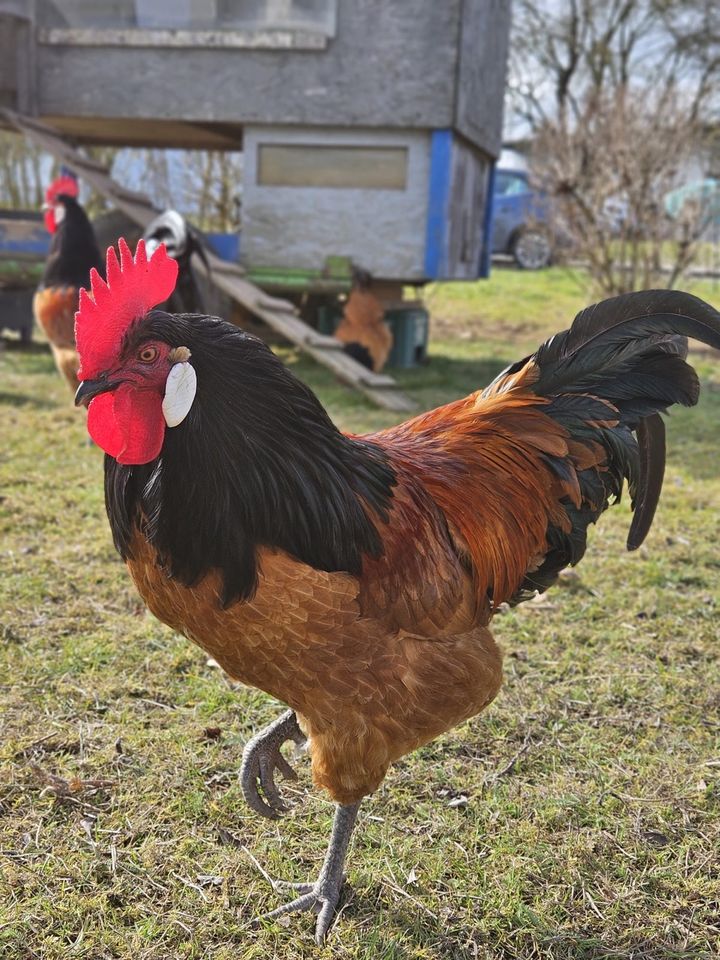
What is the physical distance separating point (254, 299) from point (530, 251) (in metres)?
13.0

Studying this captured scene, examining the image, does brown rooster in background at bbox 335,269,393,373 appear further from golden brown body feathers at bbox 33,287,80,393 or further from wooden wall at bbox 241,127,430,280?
golden brown body feathers at bbox 33,287,80,393

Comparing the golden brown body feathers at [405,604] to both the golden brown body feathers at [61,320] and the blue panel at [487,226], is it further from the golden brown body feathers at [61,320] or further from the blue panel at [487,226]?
the blue panel at [487,226]

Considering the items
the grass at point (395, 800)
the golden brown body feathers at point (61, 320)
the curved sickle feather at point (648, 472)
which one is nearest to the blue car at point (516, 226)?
the golden brown body feathers at point (61, 320)

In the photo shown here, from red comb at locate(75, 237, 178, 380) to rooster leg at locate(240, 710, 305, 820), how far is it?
1.20 metres

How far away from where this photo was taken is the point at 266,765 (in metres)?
2.37

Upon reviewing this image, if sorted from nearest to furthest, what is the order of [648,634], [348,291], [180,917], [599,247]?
[180,917]
[648,634]
[348,291]
[599,247]

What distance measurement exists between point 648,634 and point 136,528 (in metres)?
2.65

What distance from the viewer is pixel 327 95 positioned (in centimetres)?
825

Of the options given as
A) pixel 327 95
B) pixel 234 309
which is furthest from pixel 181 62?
pixel 234 309

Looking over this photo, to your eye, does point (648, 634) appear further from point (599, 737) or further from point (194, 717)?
point (194, 717)

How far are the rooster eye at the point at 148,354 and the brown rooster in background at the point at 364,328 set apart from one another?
284 inches

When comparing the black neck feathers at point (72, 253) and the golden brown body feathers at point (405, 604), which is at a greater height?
the black neck feathers at point (72, 253)

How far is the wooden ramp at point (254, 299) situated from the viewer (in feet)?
25.0

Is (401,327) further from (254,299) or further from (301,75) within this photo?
(301,75)
